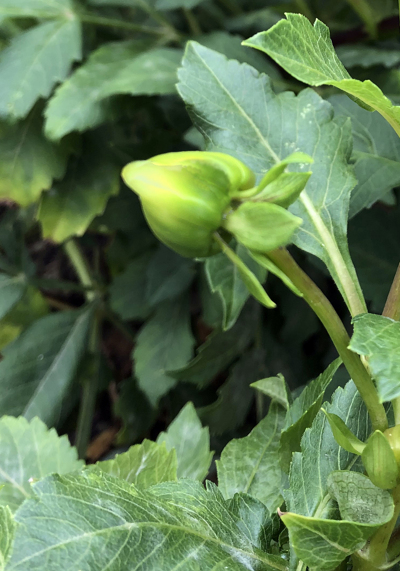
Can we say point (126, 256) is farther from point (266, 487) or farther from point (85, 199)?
point (266, 487)

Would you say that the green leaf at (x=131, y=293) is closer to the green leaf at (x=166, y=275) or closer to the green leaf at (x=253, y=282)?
the green leaf at (x=166, y=275)

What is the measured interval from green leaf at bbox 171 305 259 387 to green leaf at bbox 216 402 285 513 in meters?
0.31

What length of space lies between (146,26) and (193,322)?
604 millimetres

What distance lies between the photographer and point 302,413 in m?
0.33

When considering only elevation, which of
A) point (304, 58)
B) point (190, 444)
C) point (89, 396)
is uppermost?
point (304, 58)

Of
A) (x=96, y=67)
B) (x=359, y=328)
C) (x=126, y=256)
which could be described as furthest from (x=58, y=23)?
(x=359, y=328)

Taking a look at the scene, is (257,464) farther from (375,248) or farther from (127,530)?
(375,248)

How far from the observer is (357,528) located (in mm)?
252

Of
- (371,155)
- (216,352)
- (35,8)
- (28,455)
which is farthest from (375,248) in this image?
(35,8)

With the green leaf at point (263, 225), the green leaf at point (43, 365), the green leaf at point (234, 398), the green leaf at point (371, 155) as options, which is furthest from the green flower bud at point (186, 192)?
the green leaf at point (43, 365)

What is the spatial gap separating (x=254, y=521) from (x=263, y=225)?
0.20m

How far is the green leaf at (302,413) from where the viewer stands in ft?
1.03

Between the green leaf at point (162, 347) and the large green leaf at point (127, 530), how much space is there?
1.58 feet

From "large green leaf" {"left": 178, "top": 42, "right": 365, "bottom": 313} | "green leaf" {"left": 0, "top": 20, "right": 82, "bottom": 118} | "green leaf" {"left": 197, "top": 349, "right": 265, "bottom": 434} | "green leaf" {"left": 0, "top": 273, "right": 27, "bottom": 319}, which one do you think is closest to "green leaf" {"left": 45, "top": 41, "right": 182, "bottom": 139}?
"green leaf" {"left": 0, "top": 20, "right": 82, "bottom": 118}
